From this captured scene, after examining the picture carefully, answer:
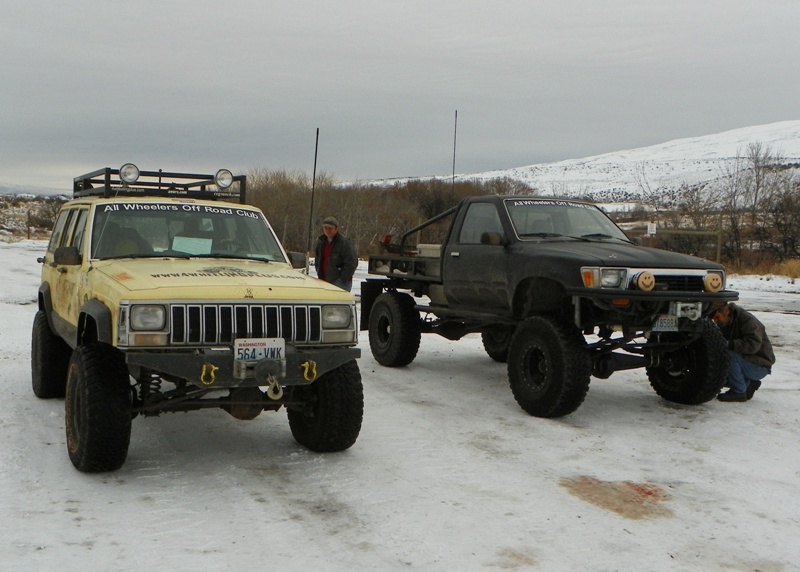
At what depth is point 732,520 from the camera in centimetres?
503

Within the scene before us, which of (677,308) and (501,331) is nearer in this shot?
(677,308)

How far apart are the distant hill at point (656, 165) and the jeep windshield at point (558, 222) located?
10732cm

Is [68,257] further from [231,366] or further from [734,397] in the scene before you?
[734,397]

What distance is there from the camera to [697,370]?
7.96 metres

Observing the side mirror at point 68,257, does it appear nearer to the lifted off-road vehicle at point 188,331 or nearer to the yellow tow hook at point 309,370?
the lifted off-road vehicle at point 188,331

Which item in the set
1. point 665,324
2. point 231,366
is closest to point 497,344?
point 665,324

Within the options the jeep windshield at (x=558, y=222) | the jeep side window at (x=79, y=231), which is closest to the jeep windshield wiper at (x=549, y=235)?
the jeep windshield at (x=558, y=222)

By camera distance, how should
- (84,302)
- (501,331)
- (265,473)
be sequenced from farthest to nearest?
1. (501,331)
2. (84,302)
3. (265,473)

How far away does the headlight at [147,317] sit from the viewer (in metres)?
5.20

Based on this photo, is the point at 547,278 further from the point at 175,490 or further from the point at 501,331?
the point at 175,490

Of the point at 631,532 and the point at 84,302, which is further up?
the point at 84,302

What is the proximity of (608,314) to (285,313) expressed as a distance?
123 inches

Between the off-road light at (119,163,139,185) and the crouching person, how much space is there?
5461 mm

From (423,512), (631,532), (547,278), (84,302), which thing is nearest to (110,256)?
(84,302)
